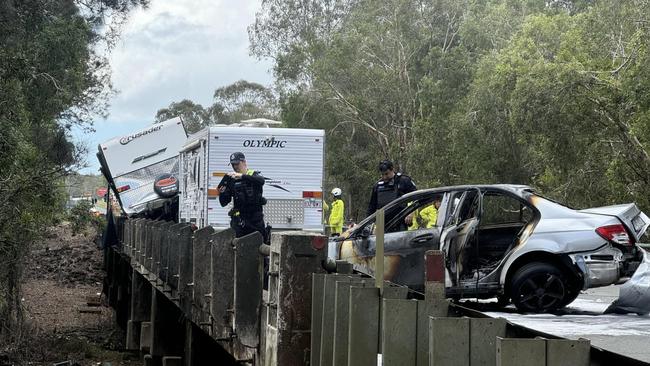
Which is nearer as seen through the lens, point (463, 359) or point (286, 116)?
point (463, 359)

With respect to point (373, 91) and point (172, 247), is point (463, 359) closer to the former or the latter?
point (172, 247)

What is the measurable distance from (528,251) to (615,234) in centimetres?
99

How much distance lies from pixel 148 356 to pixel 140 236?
2490mm

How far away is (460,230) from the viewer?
1188cm

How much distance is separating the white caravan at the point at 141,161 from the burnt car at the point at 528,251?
591 inches

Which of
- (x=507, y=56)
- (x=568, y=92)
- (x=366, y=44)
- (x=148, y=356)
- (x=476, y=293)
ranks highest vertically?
(x=366, y=44)

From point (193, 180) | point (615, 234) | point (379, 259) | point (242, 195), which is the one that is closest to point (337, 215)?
point (193, 180)

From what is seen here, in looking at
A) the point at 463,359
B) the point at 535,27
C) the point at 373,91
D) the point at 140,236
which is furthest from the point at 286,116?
the point at 463,359

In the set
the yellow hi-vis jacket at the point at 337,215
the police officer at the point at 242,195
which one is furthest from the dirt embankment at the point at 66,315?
the yellow hi-vis jacket at the point at 337,215

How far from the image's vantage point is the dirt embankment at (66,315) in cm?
1692

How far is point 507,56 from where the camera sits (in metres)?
32.7

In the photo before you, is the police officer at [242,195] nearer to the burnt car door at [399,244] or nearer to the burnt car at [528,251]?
the burnt car door at [399,244]

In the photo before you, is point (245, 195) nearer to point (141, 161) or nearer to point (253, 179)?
point (253, 179)

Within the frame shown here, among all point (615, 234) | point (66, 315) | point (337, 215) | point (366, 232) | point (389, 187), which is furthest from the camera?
point (66, 315)
